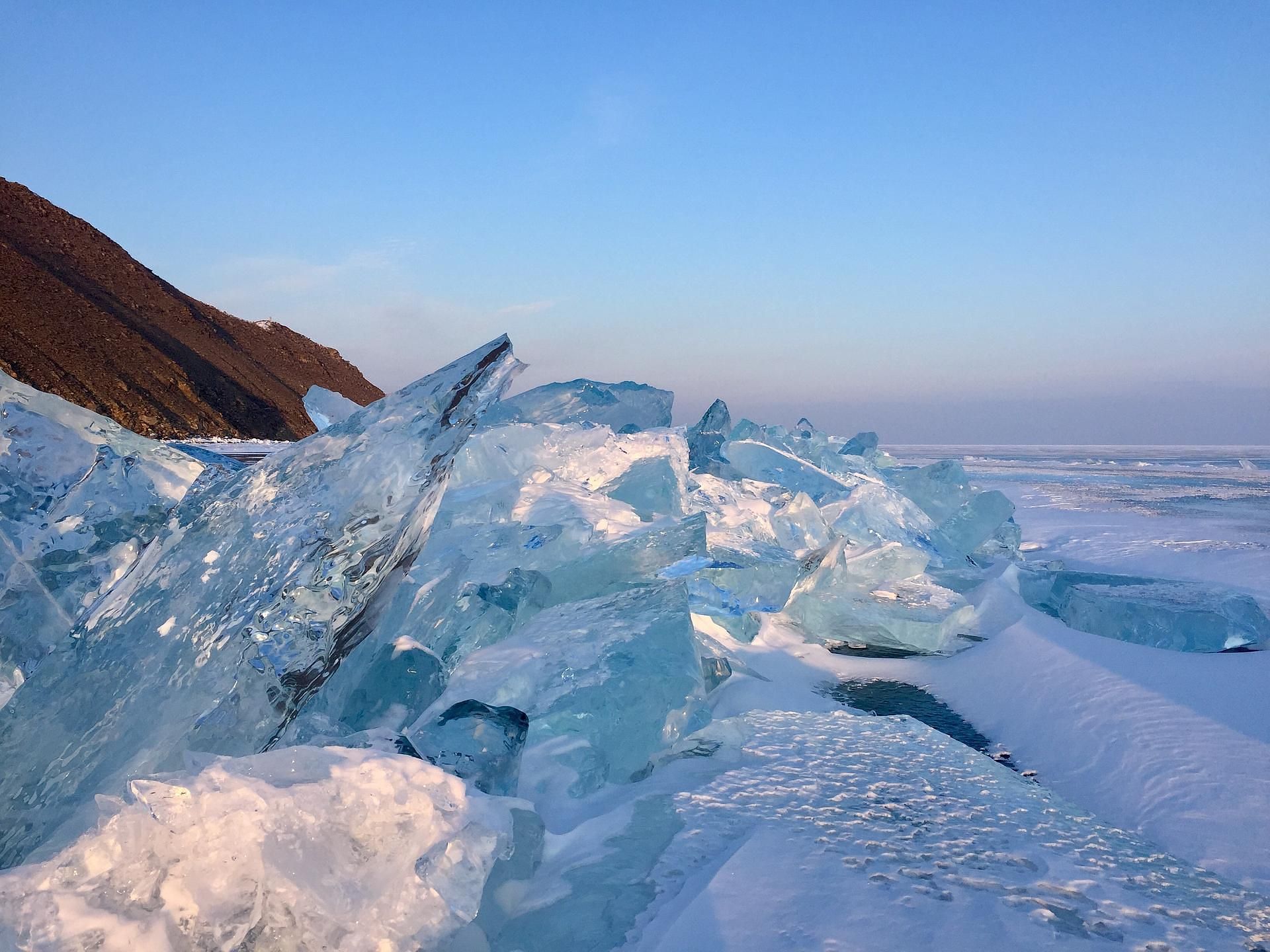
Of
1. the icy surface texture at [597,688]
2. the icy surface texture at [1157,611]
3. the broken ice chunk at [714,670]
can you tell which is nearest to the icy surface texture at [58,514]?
the icy surface texture at [597,688]

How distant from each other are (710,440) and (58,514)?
151 inches

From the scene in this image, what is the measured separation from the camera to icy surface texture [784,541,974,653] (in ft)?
9.43

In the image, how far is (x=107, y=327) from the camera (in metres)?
28.2

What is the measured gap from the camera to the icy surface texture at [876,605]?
2.88 m

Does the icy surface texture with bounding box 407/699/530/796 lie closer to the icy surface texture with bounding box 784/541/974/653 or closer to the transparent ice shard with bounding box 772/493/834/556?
the icy surface texture with bounding box 784/541/974/653

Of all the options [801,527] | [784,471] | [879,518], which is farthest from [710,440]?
[801,527]

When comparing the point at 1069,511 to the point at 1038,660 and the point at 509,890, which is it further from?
the point at 509,890

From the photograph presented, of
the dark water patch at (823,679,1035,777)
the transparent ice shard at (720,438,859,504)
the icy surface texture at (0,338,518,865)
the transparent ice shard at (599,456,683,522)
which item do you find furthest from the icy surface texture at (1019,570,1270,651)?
the icy surface texture at (0,338,518,865)

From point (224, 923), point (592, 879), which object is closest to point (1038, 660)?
point (592, 879)

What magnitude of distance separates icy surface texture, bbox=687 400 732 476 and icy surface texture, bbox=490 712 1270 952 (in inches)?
113

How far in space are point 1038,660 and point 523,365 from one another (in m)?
2.03

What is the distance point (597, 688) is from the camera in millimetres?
1663

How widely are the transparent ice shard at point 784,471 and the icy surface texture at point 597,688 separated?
2961mm

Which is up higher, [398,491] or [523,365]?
[523,365]
